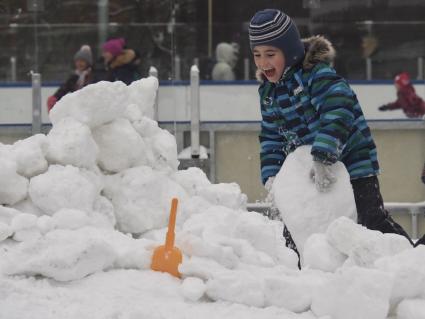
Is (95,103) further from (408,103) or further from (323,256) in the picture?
(408,103)

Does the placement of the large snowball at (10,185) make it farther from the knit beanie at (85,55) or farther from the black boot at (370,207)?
the knit beanie at (85,55)

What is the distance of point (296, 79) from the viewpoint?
4.79 meters

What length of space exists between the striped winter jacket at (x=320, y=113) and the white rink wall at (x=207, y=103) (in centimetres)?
440

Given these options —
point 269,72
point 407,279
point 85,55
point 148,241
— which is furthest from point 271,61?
point 85,55

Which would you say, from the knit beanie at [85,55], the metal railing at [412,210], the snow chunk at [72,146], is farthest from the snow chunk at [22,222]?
the knit beanie at [85,55]

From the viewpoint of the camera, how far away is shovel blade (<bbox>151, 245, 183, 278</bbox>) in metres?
3.86

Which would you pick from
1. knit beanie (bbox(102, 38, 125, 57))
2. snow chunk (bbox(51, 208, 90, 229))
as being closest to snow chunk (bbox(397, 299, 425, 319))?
snow chunk (bbox(51, 208, 90, 229))

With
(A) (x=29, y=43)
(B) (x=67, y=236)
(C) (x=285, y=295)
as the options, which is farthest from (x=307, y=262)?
(A) (x=29, y=43)

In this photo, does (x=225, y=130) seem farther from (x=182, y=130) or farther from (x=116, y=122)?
(x=116, y=122)

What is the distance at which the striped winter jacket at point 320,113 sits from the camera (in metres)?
4.64

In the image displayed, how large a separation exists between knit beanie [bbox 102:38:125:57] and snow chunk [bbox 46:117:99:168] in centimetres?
531

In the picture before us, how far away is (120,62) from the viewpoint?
10617mm

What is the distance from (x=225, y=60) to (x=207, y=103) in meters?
1.98

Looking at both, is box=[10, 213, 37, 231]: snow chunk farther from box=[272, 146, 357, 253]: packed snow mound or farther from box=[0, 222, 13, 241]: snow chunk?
box=[272, 146, 357, 253]: packed snow mound
